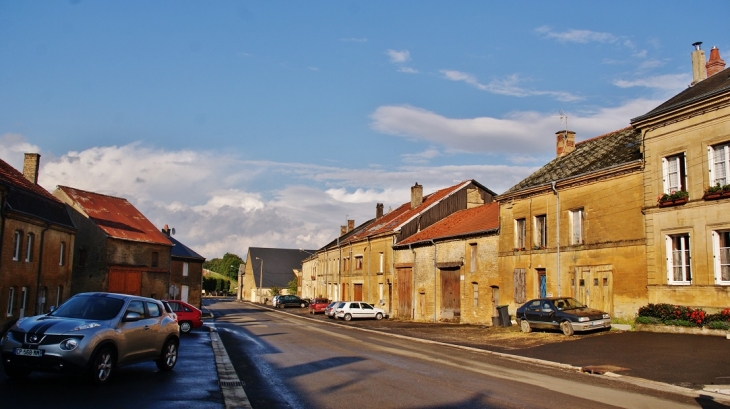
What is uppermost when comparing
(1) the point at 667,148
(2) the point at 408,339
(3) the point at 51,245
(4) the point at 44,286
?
(1) the point at 667,148

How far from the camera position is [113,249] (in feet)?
145

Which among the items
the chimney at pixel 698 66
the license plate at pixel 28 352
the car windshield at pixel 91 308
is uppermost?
the chimney at pixel 698 66

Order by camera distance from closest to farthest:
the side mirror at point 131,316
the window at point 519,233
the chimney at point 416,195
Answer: the side mirror at point 131,316
the window at point 519,233
the chimney at point 416,195

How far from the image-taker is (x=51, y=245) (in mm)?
31234

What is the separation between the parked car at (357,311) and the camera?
43.7 meters

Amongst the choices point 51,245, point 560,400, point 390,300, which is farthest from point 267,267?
point 560,400

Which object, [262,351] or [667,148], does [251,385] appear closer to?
[262,351]

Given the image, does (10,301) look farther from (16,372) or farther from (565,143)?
(565,143)

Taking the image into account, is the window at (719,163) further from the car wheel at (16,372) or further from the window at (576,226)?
the car wheel at (16,372)

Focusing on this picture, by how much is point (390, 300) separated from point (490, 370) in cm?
3140

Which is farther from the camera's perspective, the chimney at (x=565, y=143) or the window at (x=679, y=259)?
the chimney at (x=565, y=143)

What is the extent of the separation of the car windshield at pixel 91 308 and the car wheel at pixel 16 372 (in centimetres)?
117

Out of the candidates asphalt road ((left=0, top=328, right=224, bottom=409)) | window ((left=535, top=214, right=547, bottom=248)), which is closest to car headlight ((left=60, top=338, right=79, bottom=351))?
asphalt road ((left=0, top=328, right=224, bottom=409))

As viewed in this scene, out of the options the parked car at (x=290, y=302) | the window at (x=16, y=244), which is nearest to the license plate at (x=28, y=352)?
the window at (x=16, y=244)
